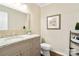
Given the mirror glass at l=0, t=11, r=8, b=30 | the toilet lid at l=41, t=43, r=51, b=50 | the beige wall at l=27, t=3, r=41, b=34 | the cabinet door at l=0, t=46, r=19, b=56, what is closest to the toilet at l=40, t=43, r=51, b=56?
the toilet lid at l=41, t=43, r=51, b=50

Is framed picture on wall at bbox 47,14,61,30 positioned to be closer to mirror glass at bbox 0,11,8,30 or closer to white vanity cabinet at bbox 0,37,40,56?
white vanity cabinet at bbox 0,37,40,56

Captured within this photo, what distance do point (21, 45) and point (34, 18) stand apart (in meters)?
0.40

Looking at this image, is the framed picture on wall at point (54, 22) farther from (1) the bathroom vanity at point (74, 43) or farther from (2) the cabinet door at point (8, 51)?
(2) the cabinet door at point (8, 51)

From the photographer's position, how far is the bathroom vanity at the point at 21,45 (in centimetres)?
112

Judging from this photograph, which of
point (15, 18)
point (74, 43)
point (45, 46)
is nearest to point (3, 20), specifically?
point (15, 18)

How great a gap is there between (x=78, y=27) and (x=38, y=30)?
51cm

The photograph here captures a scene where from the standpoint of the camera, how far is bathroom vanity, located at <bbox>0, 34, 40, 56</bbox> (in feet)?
3.68

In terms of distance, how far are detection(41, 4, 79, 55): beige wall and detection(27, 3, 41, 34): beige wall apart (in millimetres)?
56

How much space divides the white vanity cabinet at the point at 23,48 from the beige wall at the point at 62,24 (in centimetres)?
16

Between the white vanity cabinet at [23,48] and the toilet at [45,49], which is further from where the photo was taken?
the toilet at [45,49]

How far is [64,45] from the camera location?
1302 millimetres

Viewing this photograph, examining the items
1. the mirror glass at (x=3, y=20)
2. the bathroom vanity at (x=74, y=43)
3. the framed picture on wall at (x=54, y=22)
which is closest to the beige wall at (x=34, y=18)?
the framed picture on wall at (x=54, y=22)

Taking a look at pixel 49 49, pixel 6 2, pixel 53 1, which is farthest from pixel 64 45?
pixel 6 2

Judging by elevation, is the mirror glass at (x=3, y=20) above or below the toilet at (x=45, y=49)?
above
